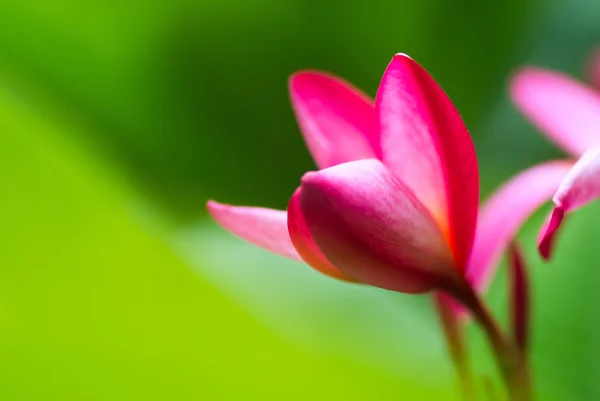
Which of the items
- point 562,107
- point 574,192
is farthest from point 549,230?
point 562,107

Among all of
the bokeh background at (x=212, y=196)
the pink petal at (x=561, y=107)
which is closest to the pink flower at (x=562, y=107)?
the pink petal at (x=561, y=107)

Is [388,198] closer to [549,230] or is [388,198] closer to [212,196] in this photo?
[549,230]

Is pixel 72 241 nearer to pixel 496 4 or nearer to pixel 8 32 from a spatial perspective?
pixel 8 32

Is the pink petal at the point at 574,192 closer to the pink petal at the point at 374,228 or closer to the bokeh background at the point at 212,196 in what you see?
the pink petal at the point at 374,228

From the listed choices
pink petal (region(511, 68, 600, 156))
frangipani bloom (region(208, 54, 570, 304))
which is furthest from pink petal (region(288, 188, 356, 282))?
pink petal (region(511, 68, 600, 156))

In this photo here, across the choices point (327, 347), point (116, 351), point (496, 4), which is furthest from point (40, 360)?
point (496, 4)

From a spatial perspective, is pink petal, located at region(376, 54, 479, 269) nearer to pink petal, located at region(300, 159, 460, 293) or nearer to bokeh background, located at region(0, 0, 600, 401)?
pink petal, located at region(300, 159, 460, 293)

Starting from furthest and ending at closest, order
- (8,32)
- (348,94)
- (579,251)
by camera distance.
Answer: (8,32) < (579,251) < (348,94)
